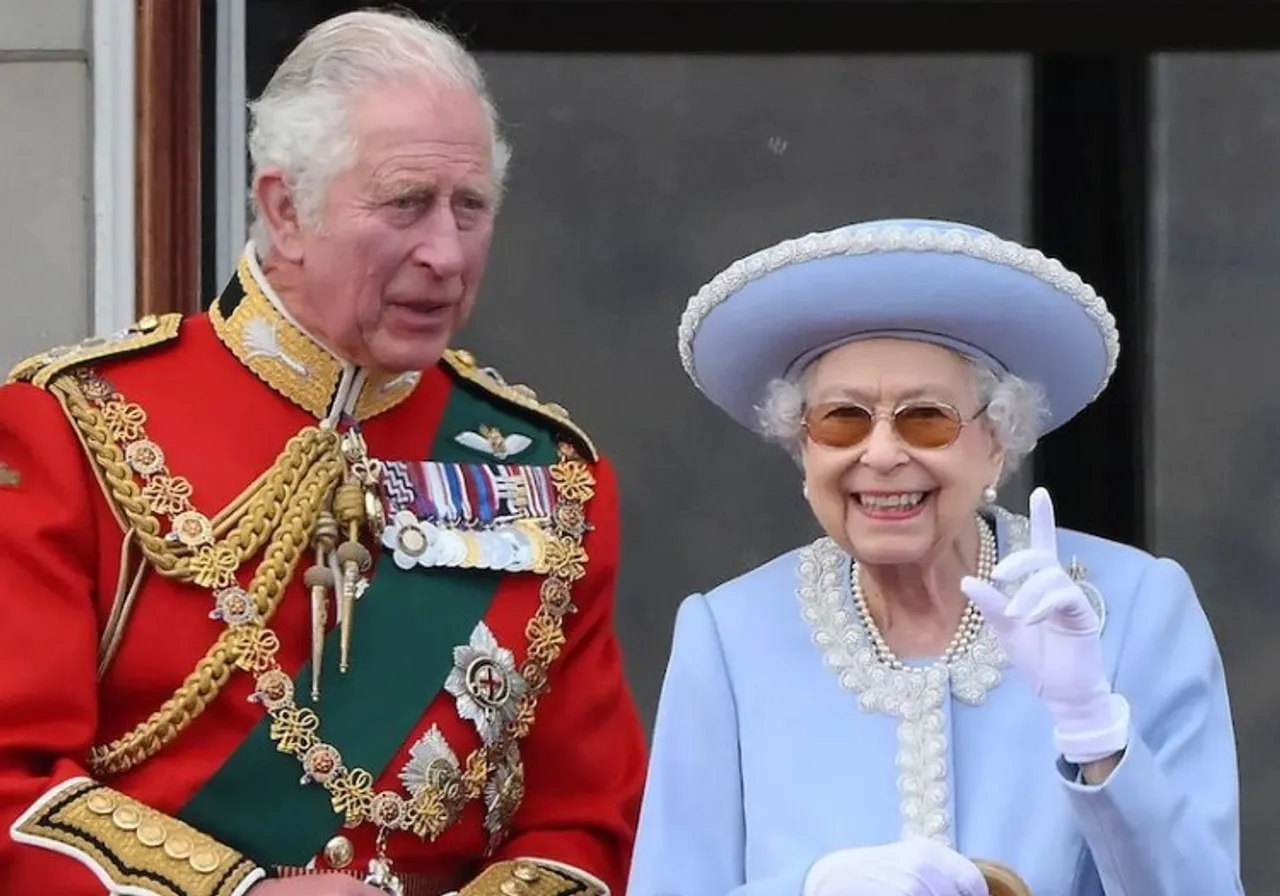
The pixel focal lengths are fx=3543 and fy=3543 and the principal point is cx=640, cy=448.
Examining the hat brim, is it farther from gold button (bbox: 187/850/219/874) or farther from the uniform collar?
gold button (bbox: 187/850/219/874)

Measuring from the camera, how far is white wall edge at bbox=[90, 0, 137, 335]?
176 inches

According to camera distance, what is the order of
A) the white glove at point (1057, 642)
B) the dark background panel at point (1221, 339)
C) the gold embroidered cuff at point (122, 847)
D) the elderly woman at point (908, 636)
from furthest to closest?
the dark background panel at point (1221, 339) → the gold embroidered cuff at point (122, 847) → the elderly woman at point (908, 636) → the white glove at point (1057, 642)

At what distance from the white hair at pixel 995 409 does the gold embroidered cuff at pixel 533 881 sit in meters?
0.58

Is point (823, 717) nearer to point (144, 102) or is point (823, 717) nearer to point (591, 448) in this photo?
point (591, 448)

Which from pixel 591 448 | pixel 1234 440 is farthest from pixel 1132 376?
pixel 591 448

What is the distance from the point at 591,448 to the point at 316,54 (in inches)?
21.1

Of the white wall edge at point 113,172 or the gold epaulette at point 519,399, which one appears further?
the white wall edge at point 113,172

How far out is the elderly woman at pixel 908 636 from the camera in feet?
10.6

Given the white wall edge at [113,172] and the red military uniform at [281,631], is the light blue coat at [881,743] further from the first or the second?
the white wall edge at [113,172]

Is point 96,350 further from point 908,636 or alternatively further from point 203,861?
point 908,636

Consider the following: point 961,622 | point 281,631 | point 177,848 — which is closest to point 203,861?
point 177,848

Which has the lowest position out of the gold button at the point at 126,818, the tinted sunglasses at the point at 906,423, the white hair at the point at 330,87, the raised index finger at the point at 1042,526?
the gold button at the point at 126,818

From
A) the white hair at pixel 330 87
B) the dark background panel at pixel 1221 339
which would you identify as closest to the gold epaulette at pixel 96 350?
the white hair at pixel 330 87

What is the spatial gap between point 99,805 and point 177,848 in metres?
0.09
